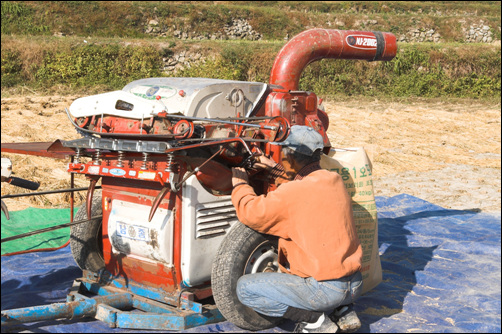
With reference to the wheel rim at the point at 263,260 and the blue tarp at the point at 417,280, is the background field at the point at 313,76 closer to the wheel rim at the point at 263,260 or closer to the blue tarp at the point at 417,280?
the blue tarp at the point at 417,280

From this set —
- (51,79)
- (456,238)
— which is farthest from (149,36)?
(456,238)

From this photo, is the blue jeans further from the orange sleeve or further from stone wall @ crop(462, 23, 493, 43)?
stone wall @ crop(462, 23, 493, 43)

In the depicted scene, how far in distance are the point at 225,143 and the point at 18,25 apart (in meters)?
20.0

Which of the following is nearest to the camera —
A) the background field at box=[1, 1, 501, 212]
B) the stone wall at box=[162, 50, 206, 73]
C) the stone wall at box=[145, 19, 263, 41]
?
the background field at box=[1, 1, 501, 212]

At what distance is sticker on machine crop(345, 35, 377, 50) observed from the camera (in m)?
5.47

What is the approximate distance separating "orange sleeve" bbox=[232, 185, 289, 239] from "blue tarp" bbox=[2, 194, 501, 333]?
74 cm

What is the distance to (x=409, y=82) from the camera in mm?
19234

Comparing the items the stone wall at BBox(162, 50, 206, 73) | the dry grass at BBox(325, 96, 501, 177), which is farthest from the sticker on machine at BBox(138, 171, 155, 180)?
the stone wall at BBox(162, 50, 206, 73)

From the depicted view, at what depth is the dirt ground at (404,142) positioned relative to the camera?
28.3ft

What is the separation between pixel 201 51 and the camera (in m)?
18.8

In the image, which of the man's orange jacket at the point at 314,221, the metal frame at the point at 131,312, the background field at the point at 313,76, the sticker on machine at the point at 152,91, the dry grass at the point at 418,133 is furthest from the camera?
the dry grass at the point at 418,133

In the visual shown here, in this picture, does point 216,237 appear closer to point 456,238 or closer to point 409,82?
point 456,238

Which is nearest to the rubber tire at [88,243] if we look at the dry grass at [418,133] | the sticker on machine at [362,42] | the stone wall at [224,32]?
the sticker on machine at [362,42]

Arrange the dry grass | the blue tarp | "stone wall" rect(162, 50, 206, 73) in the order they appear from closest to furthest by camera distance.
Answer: the blue tarp, the dry grass, "stone wall" rect(162, 50, 206, 73)
